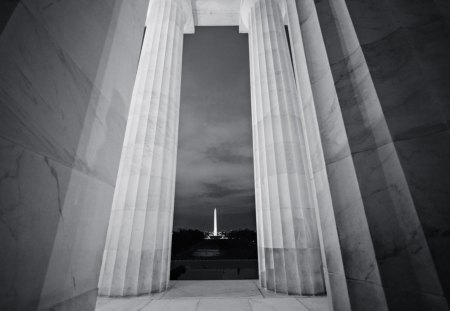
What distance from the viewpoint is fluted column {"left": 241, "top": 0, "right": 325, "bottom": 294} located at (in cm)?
2452

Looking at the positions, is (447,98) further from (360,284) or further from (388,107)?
(360,284)

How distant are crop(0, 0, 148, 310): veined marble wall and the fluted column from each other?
16734 millimetres

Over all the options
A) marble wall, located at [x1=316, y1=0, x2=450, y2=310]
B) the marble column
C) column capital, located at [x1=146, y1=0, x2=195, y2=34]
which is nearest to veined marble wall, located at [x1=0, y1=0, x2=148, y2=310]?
marble wall, located at [x1=316, y1=0, x2=450, y2=310]

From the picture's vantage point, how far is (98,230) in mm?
8523

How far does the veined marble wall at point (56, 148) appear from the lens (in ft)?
16.8

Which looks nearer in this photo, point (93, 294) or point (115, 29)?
point (93, 294)

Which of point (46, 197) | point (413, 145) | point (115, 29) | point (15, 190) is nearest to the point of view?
point (15, 190)

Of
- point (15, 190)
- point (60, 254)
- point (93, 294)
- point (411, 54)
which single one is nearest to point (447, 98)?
point (411, 54)

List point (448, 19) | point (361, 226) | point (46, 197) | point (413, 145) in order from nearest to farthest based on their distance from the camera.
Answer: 1. point (46, 197)
2. point (413, 145)
3. point (361, 226)
4. point (448, 19)

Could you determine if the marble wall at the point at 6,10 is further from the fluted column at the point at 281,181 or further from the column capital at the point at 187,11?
the column capital at the point at 187,11

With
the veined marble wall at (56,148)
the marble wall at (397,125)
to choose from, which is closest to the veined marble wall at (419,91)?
the marble wall at (397,125)

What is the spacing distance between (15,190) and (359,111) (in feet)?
38.7

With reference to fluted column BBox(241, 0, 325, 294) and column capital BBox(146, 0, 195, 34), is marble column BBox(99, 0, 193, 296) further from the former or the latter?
fluted column BBox(241, 0, 325, 294)

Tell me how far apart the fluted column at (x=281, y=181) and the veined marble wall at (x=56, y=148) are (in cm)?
1673
